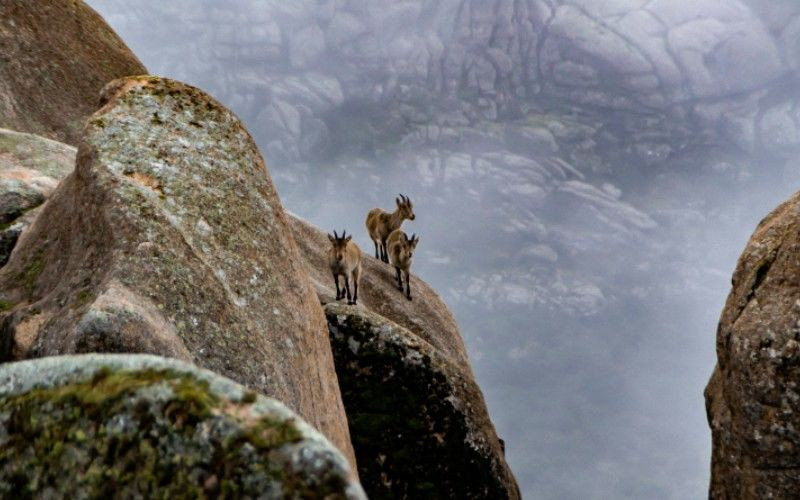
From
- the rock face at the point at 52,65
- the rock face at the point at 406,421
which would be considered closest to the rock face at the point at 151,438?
the rock face at the point at 406,421

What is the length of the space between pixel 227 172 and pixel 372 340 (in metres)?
11.0

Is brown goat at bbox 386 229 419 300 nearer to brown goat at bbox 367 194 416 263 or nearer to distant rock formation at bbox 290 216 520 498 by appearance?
brown goat at bbox 367 194 416 263

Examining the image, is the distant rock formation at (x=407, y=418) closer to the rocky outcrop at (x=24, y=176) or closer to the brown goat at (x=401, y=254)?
the brown goat at (x=401, y=254)

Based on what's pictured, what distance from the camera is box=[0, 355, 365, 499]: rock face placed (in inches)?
266

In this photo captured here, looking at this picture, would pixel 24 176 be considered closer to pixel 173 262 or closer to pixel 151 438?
pixel 173 262

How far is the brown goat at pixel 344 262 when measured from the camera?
106ft

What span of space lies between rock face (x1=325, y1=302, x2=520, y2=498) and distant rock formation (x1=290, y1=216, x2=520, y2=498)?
0.11 feet

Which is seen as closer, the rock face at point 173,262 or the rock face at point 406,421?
the rock face at point 173,262

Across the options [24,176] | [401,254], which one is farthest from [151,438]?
[401,254]

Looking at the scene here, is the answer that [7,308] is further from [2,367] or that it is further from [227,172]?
[2,367]

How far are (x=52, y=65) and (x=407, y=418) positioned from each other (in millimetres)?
27385

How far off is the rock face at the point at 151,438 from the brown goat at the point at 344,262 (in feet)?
78.4

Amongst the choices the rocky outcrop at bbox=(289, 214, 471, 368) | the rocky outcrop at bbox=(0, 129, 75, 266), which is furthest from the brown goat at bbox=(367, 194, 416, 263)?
the rocky outcrop at bbox=(0, 129, 75, 266)

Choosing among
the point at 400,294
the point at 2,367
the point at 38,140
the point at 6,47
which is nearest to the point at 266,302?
the point at 2,367
